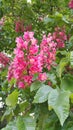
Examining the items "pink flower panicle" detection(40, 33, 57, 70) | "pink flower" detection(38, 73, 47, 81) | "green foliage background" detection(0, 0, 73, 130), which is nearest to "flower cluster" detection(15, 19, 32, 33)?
"green foliage background" detection(0, 0, 73, 130)

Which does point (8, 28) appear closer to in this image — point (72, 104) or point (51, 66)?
point (51, 66)

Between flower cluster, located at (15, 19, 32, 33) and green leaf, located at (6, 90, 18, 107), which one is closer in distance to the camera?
green leaf, located at (6, 90, 18, 107)

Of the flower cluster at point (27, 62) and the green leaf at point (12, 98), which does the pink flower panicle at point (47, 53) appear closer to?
the flower cluster at point (27, 62)

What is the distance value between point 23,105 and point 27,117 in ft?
0.27

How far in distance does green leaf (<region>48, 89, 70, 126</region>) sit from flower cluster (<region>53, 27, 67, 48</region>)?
2.68 ft

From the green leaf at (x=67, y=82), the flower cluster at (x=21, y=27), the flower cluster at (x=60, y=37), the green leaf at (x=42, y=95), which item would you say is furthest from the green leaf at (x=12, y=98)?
the flower cluster at (x=21, y=27)

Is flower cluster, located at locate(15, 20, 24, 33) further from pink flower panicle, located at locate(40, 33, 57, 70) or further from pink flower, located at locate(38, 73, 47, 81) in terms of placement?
pink flower, located at locate(38, 73, 47, 81)

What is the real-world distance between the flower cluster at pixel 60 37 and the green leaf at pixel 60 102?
818mm

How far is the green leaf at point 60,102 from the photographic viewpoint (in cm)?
145

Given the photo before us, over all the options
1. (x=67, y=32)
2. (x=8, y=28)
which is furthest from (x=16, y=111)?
(x=8, y=28)

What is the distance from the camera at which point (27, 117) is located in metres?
1.62

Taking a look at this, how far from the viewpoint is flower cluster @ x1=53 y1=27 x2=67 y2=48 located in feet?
7.61

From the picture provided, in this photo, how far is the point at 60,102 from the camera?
149 cm

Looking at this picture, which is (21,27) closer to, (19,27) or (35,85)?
(19,27)
